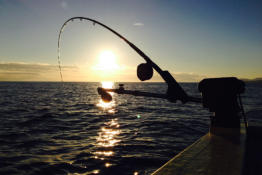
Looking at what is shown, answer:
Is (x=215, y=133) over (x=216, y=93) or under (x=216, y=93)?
under

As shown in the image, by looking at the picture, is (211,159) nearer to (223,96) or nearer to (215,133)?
(215,133)

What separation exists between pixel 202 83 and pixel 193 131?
7177 mm

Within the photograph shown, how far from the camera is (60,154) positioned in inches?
267

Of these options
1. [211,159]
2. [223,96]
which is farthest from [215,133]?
[211,159]

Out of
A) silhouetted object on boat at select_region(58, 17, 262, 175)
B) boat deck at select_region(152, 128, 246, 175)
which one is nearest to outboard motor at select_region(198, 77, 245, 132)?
silhouetted object on boat at select_region(58, 17, 262, 175)

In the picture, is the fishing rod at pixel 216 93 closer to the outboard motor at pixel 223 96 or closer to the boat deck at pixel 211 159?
the outboard motor at pixel 223 96

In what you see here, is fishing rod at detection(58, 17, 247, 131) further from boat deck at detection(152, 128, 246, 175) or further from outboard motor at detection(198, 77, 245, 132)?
boat deck at detection(152, 128, 246, 175)

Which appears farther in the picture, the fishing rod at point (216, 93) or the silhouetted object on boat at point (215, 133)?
the fishing rod at point (216, 93)

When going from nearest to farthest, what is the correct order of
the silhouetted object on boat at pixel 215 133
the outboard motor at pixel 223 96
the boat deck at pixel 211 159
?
1. the boat deck at pixel 211 159
2. the silhouetted object on boat at pixel 215 133
3. the outboard motor at pixel 223 96

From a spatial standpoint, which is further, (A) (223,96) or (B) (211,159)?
(A) (223,96)

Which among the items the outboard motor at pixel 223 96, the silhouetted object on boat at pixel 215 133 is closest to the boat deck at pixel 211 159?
the silhouetted object on boat at pixel 215 133

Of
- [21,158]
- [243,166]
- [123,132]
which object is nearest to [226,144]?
[243,166]

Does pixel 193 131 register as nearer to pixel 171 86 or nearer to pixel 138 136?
pixel 138 136

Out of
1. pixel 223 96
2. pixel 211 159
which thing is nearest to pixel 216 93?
pixel 223 96
